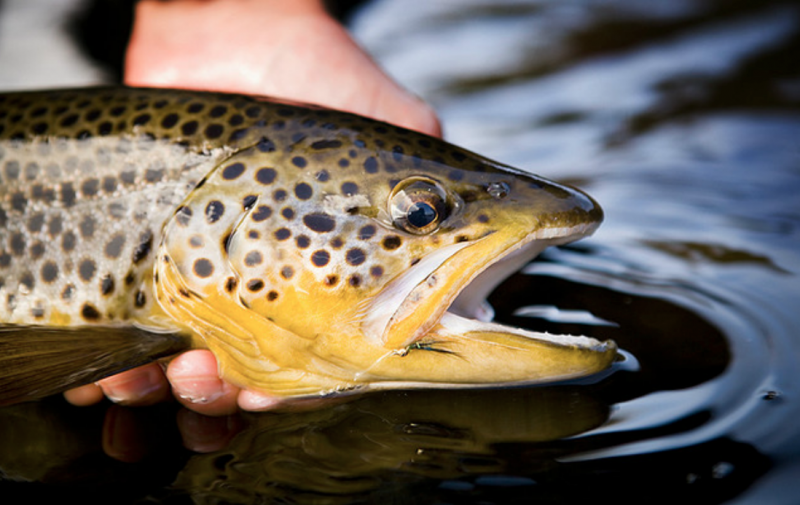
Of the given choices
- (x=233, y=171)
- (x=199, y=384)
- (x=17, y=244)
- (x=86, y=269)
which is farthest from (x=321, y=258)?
(x=17, y=244)

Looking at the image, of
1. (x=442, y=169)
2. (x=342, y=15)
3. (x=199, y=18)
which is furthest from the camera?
(x=342, y=15)

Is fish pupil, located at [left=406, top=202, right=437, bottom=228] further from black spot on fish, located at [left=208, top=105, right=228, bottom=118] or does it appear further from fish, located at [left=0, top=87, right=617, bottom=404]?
black spot on fish, located at [left=208, top=105, right=228, bottom=118]

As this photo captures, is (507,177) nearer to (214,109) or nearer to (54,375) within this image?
(214,109)

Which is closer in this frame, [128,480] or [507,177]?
[128,480]

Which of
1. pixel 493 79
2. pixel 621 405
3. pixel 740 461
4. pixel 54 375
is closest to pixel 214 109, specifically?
pixel 54 375

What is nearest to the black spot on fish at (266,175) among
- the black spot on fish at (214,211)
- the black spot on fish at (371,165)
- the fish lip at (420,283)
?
the black spot on fish at (214,211)

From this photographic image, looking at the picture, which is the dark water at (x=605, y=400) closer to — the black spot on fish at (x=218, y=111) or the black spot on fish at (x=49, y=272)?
the black spot on fish at (x=49, y=272)

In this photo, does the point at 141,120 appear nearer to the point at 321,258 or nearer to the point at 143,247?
the point at 143,247
